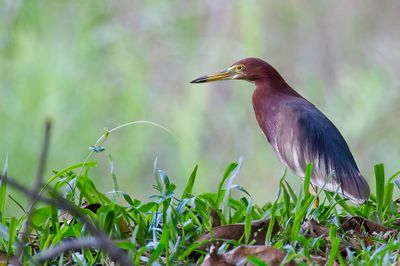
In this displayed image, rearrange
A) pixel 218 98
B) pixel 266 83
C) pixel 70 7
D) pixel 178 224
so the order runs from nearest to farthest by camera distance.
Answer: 1. pixel 178 224
2. pixel 266 83
3. pixel 70 7
4. pixel 218 98

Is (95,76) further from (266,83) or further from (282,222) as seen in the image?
(282,222)

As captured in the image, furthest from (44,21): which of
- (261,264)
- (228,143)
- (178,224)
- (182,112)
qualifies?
(261,264)

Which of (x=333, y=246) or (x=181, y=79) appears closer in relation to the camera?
(x=333, y=246)

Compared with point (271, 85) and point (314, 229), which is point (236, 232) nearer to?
point (314, 229)

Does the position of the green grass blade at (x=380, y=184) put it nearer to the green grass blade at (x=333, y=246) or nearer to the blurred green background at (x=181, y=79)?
the green grass blade at (x=333, y=246)

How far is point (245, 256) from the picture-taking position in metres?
2.57

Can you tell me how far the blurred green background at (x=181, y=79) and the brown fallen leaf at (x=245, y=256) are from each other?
6.06 meters

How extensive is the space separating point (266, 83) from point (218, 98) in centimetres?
637

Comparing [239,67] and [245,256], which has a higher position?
[239,67]

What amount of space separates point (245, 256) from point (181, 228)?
0.39 m

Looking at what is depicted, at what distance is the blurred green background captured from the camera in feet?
29.2

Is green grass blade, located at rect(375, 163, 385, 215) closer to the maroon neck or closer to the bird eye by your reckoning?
the maroon neck

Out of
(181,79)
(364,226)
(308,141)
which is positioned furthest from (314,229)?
(181,79)

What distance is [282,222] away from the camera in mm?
2936
